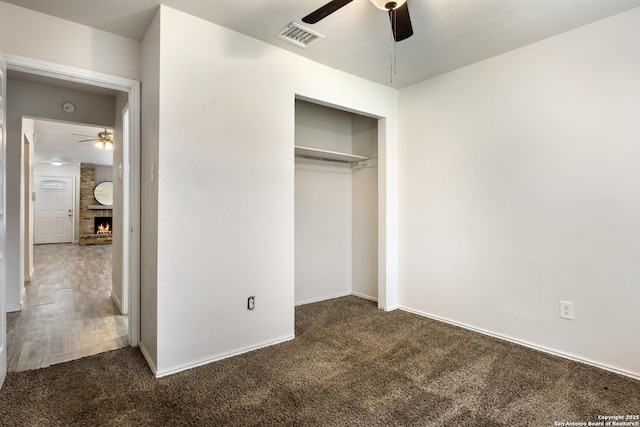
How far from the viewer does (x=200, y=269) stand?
232cm

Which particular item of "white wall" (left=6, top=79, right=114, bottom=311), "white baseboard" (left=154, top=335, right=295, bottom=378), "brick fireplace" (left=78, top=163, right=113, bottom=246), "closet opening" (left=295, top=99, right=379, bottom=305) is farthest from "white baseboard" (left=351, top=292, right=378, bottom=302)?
"brick fireplace" (left=78, top=163, right=113, bottom=246)

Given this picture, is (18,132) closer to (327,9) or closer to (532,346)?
(327,9)

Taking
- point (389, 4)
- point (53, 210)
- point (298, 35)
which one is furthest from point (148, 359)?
point (53, 210)

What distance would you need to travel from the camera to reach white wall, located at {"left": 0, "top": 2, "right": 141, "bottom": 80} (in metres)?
2.15

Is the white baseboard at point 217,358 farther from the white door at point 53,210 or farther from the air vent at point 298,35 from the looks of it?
the white door at point 53,210

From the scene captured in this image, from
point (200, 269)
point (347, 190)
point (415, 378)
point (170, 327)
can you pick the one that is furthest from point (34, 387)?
point (347, 190)

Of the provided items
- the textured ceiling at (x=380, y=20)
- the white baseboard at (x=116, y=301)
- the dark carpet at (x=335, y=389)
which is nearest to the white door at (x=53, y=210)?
the white baseboard at (x=116, y=301)

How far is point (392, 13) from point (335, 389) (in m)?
2.24

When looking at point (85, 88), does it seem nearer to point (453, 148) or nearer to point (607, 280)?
point (453, 148)

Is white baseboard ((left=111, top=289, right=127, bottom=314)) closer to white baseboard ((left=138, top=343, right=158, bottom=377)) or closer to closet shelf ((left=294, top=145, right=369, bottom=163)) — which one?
white baseboard ((left=138, top=343, right=158, bottom=377))

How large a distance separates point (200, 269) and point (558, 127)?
2849mm

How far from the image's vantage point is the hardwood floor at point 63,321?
251cm

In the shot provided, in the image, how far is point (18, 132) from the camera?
11.7ft

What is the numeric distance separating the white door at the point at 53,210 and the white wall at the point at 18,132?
7.53 metres
